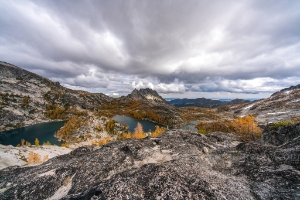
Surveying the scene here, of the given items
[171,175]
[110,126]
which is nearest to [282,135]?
[171,175]

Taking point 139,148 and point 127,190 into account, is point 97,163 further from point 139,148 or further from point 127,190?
point 127,190

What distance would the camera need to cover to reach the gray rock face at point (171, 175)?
11117 millimetres

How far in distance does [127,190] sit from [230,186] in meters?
9.06

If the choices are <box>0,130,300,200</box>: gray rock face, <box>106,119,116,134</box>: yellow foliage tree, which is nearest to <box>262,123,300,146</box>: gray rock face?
<box>0,130,300,200</box>: gray rock face

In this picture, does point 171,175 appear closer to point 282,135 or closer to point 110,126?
point 282,135

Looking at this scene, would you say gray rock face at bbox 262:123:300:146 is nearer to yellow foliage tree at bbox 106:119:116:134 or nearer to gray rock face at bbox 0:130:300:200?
gray rock face at bbox 0:130:300:200

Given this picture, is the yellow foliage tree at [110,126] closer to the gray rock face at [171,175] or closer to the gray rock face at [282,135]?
the gray rock face at [171,175]

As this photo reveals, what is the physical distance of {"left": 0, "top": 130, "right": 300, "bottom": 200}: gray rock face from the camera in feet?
36.5

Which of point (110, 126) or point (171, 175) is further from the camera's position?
point (110, 126)

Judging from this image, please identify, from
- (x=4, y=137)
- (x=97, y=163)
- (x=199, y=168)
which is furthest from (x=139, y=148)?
(x=4, y=137)

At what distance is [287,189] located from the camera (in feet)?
34.3

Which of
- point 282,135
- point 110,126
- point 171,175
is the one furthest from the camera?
point 110,126

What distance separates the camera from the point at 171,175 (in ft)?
42.3

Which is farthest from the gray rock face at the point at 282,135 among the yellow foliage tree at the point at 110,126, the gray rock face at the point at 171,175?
the yellow foliage tree at the point at 110,126
